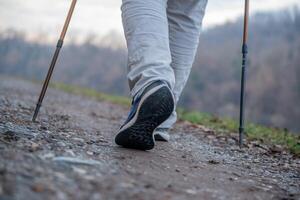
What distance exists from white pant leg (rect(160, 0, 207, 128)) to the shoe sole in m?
0.99

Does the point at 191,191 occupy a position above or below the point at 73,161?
below

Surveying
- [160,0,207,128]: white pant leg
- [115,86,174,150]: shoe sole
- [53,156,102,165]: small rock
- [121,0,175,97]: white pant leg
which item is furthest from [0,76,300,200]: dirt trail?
[160,0,207,128]: white pant leg

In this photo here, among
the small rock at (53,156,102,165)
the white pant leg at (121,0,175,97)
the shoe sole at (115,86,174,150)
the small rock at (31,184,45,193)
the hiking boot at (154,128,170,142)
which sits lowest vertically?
the hiking boot at (154,128,170,142)

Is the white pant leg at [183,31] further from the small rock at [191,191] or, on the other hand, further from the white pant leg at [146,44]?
the small rock at [191,191]

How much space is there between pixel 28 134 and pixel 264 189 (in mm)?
1332

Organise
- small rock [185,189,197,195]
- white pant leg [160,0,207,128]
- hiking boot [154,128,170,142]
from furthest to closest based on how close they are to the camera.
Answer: hiking boot [154,128,170,142] < white pant leg [160,0,207,128] < small rock [185,189,197,195]

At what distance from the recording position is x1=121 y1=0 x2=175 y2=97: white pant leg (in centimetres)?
210

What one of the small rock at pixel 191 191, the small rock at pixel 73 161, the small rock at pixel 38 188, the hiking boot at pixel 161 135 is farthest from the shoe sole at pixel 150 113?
the hiking boot at pixel 161 135

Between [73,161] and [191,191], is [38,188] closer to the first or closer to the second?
[73,161]

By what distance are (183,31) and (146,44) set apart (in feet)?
3.02

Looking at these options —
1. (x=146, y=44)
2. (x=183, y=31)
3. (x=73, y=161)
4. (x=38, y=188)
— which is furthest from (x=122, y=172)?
(x=183, y=31)

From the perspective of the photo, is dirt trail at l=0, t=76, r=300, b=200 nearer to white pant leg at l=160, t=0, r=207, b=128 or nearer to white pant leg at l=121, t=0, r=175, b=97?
white pant leg at l=121, t=0, r=175, b=97

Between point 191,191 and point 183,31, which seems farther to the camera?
point 183,31

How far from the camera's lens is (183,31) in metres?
2.98
